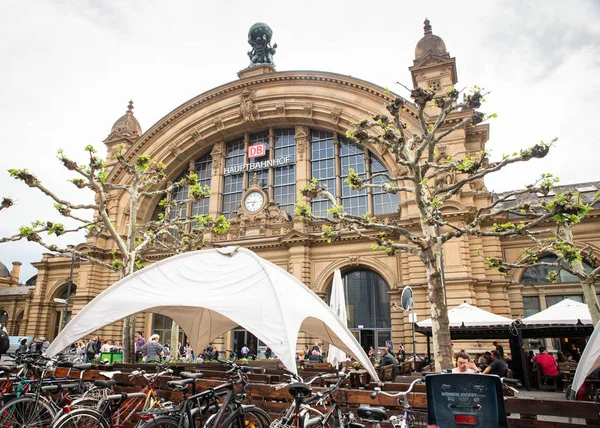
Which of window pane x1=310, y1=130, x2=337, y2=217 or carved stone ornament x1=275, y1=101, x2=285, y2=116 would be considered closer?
window pane x1=310, y1=130, x2=337, y2=217

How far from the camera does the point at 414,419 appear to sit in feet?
18.0

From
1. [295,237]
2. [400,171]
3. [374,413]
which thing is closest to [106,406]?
[374,413]

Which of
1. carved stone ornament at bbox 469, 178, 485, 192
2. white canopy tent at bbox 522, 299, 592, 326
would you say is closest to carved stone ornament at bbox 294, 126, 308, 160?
carved stone ornament at bbox 469, 178, 485, 192

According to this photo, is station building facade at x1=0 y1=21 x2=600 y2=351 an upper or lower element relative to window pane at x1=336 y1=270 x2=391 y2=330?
upper

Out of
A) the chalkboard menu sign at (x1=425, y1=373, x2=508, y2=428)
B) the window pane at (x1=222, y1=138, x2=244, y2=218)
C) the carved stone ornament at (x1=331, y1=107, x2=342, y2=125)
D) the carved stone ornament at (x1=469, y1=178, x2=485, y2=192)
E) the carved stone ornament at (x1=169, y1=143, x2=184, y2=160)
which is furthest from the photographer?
the carved stone ornament at (x1=169, y1=143, x2=184, y2=160)

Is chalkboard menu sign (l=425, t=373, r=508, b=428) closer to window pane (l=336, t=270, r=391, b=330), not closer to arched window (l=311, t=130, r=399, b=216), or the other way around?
window pane (l=336, t=270, r=391, b=330)

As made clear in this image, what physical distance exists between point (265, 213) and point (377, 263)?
8.66m

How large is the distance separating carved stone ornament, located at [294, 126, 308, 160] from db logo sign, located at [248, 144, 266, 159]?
2.69m

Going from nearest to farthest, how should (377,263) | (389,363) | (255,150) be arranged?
(389,363) < (377,263) < (255,150)

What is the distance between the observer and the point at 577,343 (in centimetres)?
2252

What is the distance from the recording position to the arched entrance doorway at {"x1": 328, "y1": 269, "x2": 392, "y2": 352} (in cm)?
2431

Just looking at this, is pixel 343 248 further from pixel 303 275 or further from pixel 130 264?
pixel 130 264

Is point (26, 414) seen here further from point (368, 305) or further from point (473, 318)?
point (368, 305)

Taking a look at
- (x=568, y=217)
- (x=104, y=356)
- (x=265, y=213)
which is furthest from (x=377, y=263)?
(x=104, y=356)
